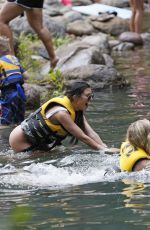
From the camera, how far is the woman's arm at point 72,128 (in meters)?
7.38

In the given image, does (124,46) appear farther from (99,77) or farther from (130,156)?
(130,156)

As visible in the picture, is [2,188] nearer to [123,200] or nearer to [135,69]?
[123,200]

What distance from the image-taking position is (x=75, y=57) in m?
12.6

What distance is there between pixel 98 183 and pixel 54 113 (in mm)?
1494

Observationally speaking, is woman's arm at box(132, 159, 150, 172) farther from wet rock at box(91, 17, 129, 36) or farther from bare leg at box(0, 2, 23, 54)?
wet rock at box(91, 17, 129, 36)

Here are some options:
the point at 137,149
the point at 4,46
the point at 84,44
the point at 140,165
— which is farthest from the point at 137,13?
the point at 140,165

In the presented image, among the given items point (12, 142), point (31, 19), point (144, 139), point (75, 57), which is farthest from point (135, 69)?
point (144, 139)

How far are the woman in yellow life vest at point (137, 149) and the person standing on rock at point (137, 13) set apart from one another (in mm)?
9785

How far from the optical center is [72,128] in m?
7.39

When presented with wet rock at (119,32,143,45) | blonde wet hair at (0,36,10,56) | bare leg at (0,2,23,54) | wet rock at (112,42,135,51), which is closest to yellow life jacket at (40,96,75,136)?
blonde wet hair at (0,36,10,56)

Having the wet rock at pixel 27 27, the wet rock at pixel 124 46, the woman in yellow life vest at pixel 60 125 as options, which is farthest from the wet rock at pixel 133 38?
the woman in yellow life vest at pixel 60 125

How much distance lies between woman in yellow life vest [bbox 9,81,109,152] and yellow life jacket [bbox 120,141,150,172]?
903 millimetres

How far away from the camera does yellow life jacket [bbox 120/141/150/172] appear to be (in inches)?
253

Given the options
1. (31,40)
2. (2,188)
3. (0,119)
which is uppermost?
(2,188)
